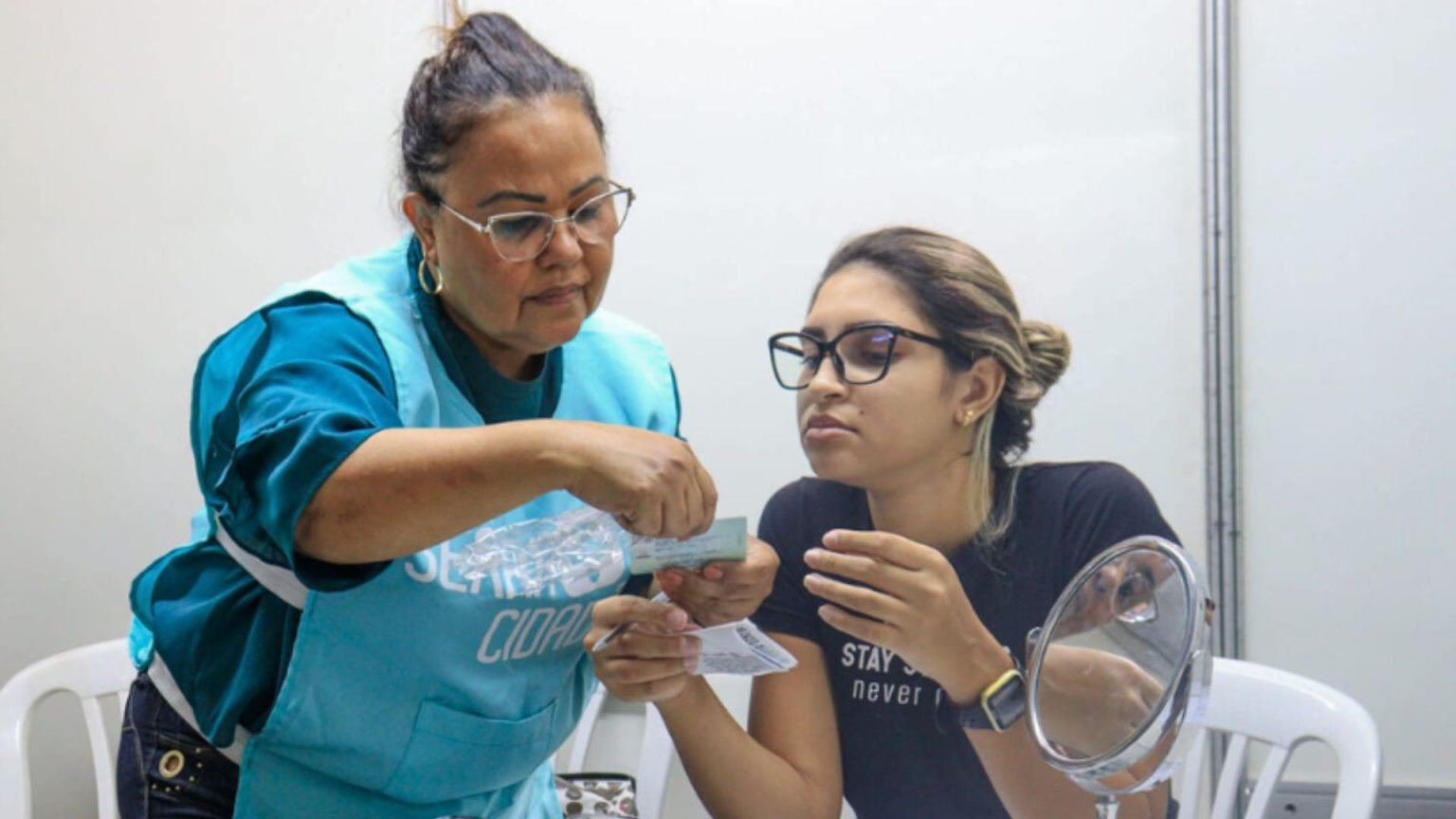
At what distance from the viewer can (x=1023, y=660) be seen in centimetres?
132

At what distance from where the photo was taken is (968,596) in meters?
1.34

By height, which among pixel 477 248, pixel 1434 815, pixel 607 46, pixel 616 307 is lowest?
pixel 1434 815

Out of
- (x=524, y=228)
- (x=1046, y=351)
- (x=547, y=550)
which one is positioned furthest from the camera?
(x=1046, y=351)

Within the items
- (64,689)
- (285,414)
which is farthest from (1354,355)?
(64,689)

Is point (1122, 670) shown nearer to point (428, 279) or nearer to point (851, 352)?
point (851, 352)

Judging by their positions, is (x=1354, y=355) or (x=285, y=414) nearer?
(x=285, y=414)

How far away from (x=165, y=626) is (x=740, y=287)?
778 mm

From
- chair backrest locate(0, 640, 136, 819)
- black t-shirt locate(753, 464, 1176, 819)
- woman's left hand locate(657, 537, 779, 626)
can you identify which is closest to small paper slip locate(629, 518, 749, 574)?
woman's left hand locate(657, 537, 779, 626)

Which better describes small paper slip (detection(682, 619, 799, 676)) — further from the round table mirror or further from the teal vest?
the round table mirror

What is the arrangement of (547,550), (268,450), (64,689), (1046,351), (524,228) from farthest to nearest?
(64,689) < (1046,351) < (547,550) < (524,228) < (268,450)

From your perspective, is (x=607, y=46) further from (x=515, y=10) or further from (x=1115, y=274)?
(x=1115, y=274)

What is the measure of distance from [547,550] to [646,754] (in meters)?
0.49

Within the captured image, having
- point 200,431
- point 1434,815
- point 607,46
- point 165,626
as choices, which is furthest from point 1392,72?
point 165,626

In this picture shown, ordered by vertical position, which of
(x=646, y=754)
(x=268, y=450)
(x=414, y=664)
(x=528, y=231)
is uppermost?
(x=528, y=231)
